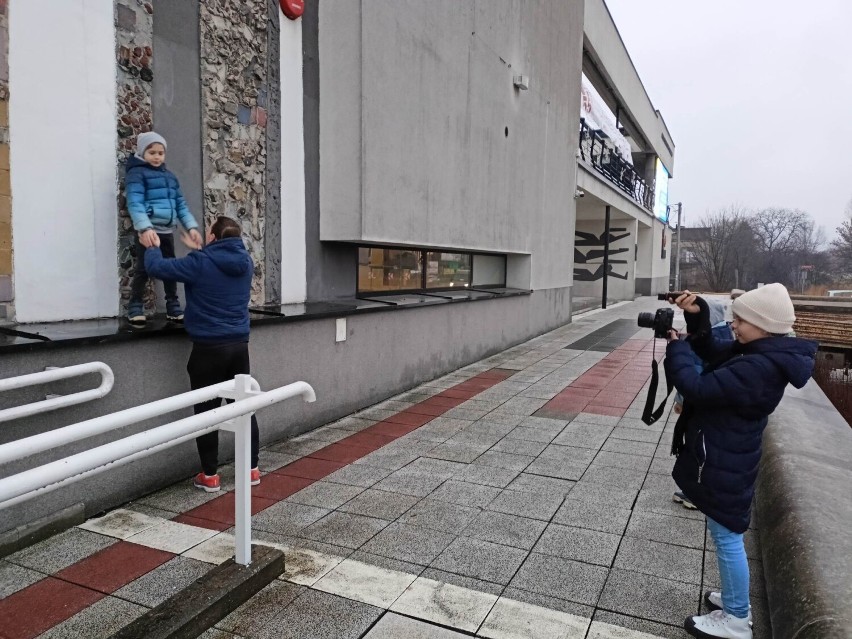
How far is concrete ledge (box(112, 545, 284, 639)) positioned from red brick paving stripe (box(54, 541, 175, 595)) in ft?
1.57

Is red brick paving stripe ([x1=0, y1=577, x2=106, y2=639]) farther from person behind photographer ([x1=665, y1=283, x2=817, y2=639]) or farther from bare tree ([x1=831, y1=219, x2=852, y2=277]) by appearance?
bare tree ([x1=831, y1=219, x2=852, y2=277])

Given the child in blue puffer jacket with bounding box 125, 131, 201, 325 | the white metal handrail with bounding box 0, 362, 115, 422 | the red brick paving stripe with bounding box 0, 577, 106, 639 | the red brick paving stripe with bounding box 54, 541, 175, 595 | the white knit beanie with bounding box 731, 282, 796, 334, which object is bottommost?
the red brick paving stripe with bounding box 0, 577, 106, 639

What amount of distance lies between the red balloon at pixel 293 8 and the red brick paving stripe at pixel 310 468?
406 cm

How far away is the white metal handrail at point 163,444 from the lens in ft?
6.41

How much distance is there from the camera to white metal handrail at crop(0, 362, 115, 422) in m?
3.21

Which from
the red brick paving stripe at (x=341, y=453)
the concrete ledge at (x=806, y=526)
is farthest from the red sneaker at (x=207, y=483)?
the concrete ledge at (x=806, y=526)

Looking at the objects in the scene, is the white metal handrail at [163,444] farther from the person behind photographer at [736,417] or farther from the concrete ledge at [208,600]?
the person behind photographer at [736,417]

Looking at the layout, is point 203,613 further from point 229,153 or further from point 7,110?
point 229,153

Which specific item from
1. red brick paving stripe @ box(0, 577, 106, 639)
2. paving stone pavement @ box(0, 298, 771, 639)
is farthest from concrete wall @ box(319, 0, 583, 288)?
red brick paving stripe @ box(0, 577, 106, 639)

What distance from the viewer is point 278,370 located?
211 inches

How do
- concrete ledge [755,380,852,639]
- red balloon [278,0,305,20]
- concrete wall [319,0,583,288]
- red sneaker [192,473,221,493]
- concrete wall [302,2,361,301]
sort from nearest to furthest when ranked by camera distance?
Result: 1. concrete ledge [755,380,852,639]
2. red sneaker [192,473,221,493]
3. red balloon [278,0,305,20]
4. concrete wall [302,2,361,301]
5. concrete wall [319,0,583,288]

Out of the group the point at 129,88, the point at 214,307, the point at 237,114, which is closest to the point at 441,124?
the point at 237,114

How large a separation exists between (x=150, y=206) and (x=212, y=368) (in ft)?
3.95

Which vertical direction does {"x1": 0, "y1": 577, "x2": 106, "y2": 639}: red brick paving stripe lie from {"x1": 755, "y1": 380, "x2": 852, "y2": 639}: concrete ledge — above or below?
below
